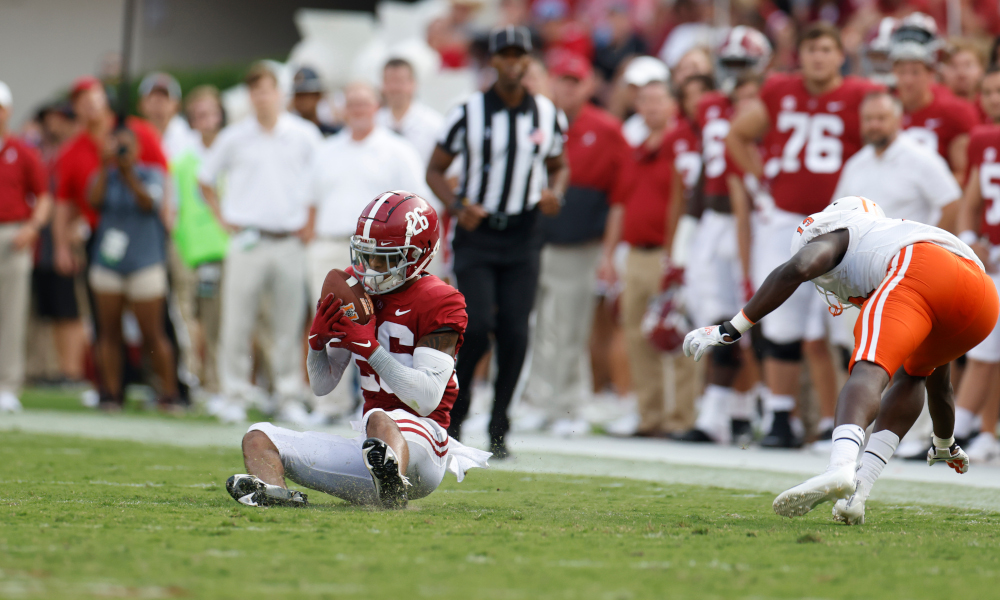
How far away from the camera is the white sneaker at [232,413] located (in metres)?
8.97

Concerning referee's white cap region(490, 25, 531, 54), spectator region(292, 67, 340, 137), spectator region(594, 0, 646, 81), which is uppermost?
spectator region(594, 0, 646, 81)

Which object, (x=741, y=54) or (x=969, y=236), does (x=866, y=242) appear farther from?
(x=741, y=54)

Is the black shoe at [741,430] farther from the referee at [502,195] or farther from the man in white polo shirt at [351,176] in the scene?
the man in white polo shirt at [351,176]

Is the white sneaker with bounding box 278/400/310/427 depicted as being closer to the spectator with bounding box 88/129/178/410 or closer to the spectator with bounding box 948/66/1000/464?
the spectator with bounding box 88/129/178/410

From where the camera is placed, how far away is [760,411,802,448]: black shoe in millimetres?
7582

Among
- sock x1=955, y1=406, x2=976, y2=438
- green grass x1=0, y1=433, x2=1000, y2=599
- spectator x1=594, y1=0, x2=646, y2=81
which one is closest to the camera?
green grass x1=0, y1=433, x2=1000, y2=599

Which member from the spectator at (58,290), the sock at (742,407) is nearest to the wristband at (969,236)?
the sock at (742,407)

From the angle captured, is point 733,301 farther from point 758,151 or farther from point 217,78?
point 217,78

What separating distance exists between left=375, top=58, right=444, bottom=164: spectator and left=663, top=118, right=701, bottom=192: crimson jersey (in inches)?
72.2

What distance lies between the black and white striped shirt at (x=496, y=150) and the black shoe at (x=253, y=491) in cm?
278

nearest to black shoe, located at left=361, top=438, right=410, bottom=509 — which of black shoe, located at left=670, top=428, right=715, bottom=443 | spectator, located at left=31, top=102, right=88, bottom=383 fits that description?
black shoe, located at left=670, top=428, right=715, bottom=443

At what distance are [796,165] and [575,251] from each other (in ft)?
6.68

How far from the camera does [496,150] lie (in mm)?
6895

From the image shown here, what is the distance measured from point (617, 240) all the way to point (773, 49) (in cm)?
405
